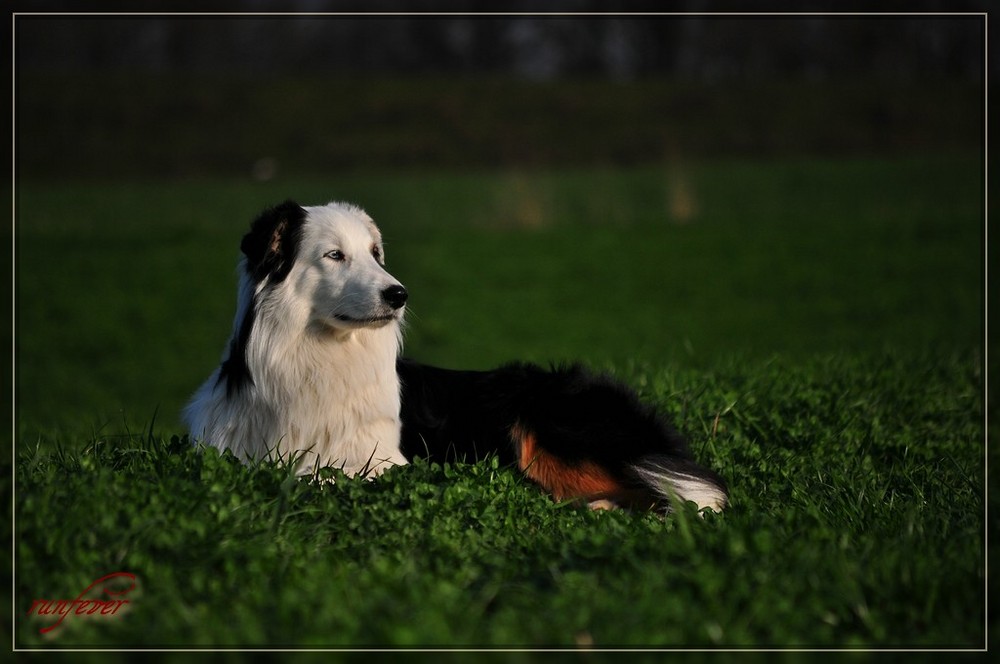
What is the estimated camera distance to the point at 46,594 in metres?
3.76

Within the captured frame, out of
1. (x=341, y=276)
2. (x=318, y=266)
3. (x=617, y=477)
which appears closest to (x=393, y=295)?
(x=341, y=276)

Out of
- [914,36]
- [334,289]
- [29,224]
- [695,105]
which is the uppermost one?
[914,36]

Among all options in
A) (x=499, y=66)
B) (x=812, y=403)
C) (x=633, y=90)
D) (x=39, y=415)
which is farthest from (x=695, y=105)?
(x=812, y=403)

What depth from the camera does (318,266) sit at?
5.20 meters

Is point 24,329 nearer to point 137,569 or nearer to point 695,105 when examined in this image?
point 137,569

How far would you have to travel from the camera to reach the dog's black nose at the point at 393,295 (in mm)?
5047

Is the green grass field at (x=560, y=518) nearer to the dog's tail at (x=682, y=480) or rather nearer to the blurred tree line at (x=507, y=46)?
the dog's tail at (x=682, y=480)

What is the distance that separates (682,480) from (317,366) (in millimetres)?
2046

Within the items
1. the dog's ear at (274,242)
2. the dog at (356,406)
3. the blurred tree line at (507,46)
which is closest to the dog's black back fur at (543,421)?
the dog at (356,406)

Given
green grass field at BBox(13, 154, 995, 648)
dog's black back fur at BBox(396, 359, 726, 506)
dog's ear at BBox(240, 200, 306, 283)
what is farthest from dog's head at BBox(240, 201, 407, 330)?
dog's black back fur at BBox(396, 359, 726, 506)

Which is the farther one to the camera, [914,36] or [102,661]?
[914,36]

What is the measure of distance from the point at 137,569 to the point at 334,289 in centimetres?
180

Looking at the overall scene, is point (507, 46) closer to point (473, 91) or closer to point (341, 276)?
point (473, 91)
